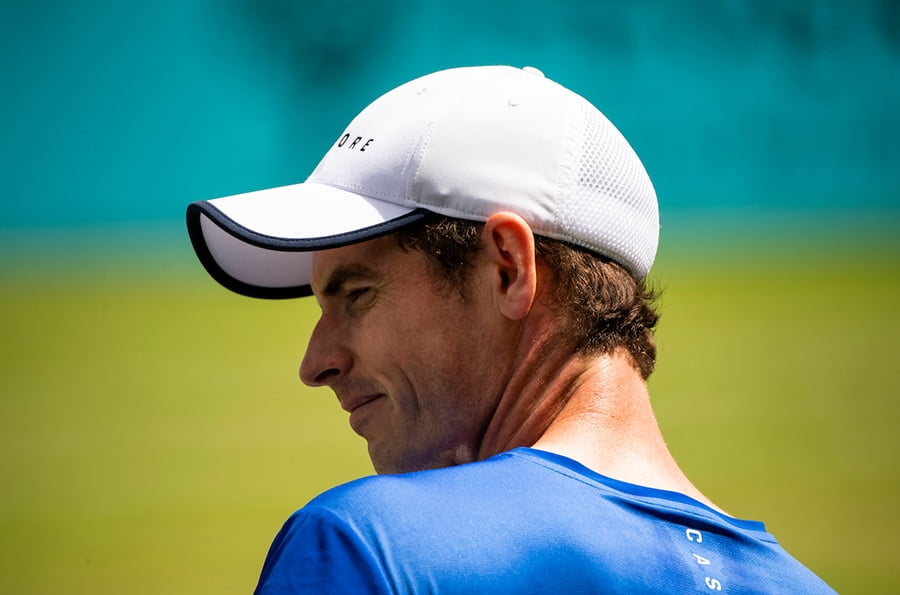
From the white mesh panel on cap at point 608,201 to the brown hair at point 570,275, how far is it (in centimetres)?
2

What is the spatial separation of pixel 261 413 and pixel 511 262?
2.53 m

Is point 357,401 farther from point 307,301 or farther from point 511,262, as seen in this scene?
point 307,301

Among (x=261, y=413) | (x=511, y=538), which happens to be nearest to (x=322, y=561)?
(x=511, y=538)

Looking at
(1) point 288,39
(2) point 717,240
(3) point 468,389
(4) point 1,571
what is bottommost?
(4) point 1,571

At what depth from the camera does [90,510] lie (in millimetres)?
3082

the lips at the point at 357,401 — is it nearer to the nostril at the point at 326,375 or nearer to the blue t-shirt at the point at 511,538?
the nostril at the point at 326,375

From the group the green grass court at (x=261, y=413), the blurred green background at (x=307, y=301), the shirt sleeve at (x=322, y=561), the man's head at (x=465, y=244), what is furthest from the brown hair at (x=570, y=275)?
the blurred green background at (x=307, y=301)

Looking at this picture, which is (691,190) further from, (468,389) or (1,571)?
(468,389)

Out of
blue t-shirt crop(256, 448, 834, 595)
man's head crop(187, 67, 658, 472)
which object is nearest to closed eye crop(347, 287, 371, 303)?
man's head crop(187, 67, 658, 472)

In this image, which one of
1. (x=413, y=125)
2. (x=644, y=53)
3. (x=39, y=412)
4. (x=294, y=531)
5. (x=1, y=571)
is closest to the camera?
(x=294, y=531)

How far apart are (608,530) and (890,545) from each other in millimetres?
2564

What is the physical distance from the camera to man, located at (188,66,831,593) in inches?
33.2

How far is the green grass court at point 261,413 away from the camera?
300cm

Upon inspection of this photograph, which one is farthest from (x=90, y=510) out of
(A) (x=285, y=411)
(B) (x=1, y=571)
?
(A) (x=285, y=411)
